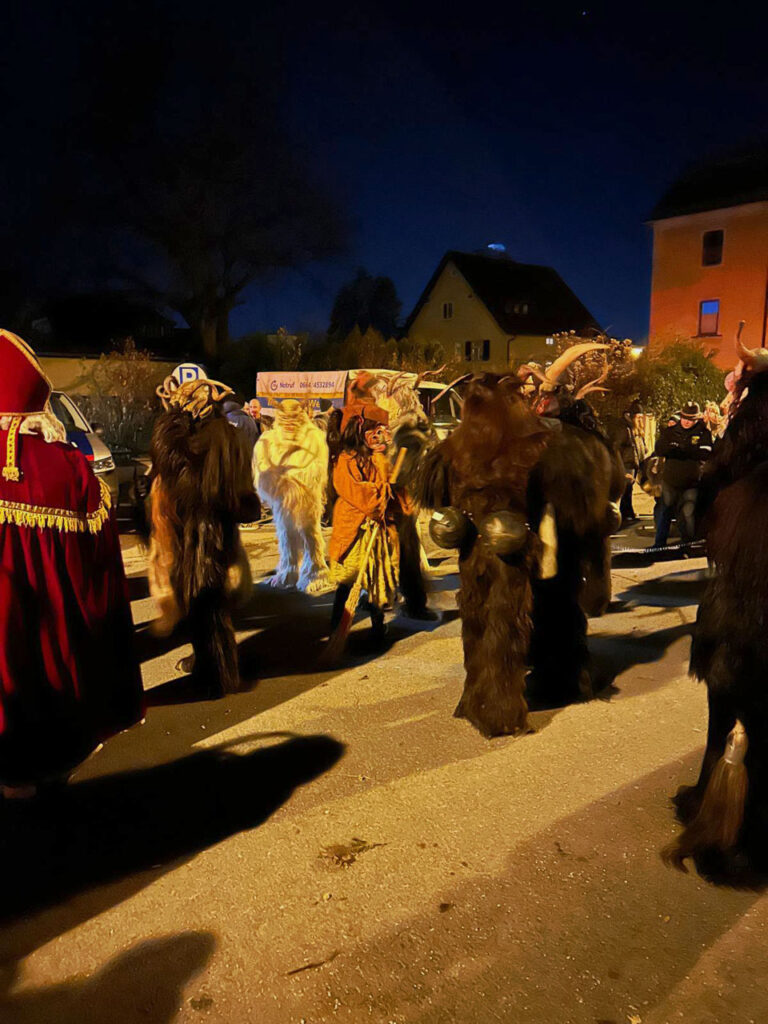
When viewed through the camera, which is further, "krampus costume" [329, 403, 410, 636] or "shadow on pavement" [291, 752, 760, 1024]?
"krampus costume" [329, 403, 410, 636]

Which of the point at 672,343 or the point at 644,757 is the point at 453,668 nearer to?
the point at 644,757

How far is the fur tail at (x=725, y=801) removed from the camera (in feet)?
10.1

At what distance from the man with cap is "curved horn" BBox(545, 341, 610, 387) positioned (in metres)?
3.39

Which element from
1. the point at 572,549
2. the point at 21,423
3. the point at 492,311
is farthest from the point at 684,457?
the point at 492,311

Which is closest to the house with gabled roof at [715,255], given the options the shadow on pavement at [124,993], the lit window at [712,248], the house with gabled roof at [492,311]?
the lit window at [712,248]

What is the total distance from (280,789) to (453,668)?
84.3 inches

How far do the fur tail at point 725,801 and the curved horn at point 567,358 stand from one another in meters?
2.93

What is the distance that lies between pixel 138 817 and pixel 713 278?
109 feet

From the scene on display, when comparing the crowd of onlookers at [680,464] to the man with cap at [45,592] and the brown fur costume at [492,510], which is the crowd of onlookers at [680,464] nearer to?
the brown fur costume at [492,510]

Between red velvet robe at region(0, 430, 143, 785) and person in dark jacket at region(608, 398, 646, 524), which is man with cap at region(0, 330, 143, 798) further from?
person in dark jacket at region(608, 398, 646, 524)

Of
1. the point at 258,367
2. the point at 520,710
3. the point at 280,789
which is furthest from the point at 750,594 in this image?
the point at 258,367

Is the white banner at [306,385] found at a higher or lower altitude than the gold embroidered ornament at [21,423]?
higher

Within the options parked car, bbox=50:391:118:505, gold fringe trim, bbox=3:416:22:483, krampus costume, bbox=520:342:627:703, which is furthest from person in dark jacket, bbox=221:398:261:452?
gold fringe trim, bbox=3:416:22:483

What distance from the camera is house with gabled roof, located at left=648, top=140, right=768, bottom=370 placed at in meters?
30.3
